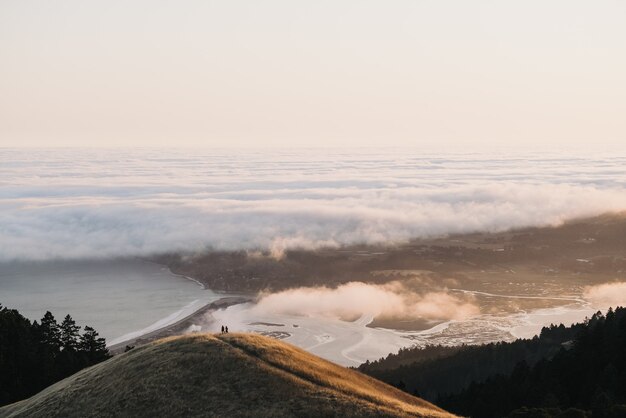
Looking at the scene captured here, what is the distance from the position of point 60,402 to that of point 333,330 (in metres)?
Result: 151

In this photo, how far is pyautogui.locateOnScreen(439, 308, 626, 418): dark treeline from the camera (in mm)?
80562

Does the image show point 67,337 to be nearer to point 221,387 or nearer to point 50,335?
point 50,335

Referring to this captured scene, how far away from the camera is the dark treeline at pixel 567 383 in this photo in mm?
80562

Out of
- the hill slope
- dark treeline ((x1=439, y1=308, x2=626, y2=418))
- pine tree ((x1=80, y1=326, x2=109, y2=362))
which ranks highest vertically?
the hill slope

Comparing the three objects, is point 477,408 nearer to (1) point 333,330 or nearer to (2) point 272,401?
(2) point 272,401

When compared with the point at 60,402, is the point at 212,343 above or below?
above

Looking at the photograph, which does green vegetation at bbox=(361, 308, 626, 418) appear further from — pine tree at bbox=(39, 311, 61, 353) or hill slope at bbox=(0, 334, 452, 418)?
pine tree at bbox=(39, 311, 61, 353)

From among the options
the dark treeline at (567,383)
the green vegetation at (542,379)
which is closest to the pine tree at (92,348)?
the green vegetation at (542,379)

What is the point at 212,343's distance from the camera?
53844 millimetres

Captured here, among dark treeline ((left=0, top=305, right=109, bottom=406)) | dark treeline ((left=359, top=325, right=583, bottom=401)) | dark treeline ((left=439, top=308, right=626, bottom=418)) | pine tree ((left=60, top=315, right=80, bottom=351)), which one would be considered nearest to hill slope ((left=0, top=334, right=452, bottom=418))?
dark treeline ((left=0, top=305, right=109, bottom=406))

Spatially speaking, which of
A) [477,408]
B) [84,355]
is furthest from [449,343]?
[84,355]

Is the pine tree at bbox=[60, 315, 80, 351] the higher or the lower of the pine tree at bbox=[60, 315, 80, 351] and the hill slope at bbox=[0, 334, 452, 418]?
the lower

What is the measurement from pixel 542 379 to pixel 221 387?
195 ft

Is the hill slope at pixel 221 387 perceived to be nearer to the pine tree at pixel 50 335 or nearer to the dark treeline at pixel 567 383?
the dark treeline at pixel 567 383
